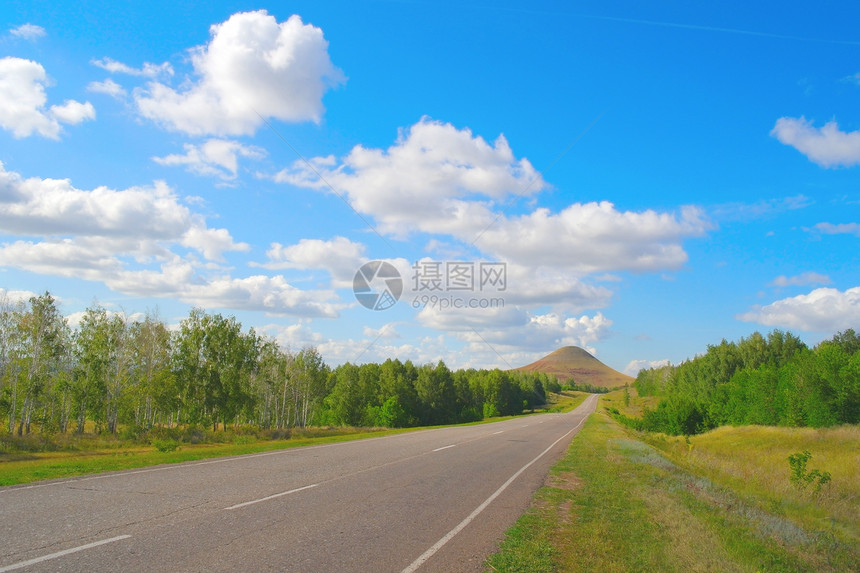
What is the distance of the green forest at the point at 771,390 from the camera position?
173 feet

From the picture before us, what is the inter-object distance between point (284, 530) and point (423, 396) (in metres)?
90.0

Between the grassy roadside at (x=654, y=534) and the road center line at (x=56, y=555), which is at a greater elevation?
the road center line at (x=56, y=555)

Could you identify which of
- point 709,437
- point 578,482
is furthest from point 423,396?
point 578,482

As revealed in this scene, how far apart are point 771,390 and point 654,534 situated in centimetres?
6871

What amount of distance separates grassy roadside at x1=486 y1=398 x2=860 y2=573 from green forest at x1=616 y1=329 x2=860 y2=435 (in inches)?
1905

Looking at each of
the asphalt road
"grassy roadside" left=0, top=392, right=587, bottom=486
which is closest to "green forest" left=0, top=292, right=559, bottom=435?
"grassy roadside" left=0, top=392, right=587, bottom=486

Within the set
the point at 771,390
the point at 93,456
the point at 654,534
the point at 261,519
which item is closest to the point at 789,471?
the point at 654,534

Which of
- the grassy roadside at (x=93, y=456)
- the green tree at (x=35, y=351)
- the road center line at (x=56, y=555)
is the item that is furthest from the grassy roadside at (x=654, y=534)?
the green tree at (x=35, y=351)

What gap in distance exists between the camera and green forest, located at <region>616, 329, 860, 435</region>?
52594mm

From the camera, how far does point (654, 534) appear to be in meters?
8.32

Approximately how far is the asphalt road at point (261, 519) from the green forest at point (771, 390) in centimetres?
5529

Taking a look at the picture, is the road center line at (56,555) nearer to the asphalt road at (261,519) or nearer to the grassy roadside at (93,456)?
the asphalt road at (261,519)

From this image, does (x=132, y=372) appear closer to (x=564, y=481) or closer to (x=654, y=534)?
(x=564, y=481)

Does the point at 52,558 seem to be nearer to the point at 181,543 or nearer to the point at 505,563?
the point at 181,543
